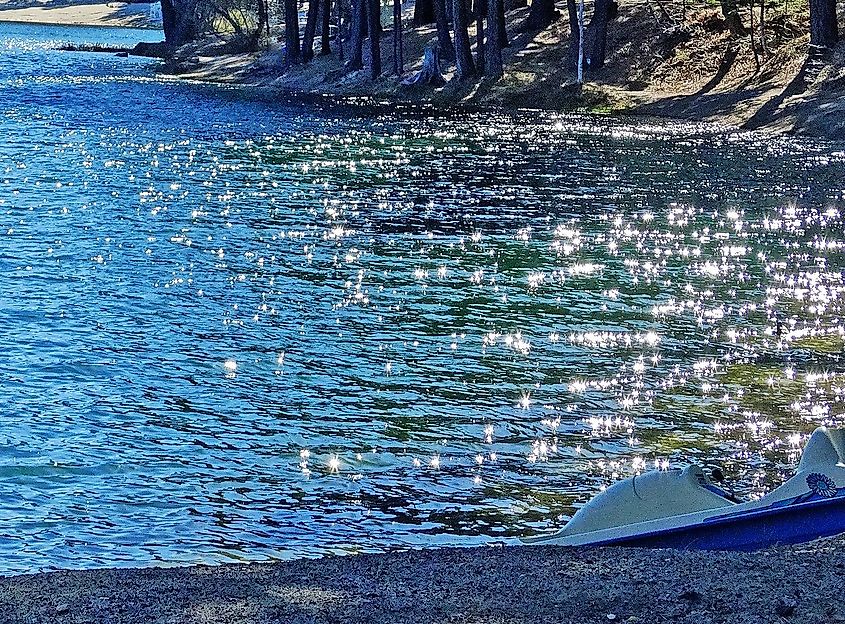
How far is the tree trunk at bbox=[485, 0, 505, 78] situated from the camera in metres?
46.5

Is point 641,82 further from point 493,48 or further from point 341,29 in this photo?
point 341,29

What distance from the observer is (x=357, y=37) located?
54.2 meters

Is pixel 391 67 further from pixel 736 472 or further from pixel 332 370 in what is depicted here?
pixel 736 472

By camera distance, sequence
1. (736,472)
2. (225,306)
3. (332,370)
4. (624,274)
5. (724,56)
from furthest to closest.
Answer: (724,56), (624,274), (225,306), (332,370), (736,472)

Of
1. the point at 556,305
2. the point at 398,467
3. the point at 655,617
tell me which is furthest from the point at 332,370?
the point at 655,617

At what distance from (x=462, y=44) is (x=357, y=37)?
8.92m

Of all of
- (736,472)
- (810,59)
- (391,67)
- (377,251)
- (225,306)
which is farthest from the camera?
(391,67)

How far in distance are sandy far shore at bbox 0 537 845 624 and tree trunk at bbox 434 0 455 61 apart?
4229cm

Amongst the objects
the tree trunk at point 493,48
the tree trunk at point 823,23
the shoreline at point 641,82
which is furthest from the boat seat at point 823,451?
the tree trunk at point 493,48

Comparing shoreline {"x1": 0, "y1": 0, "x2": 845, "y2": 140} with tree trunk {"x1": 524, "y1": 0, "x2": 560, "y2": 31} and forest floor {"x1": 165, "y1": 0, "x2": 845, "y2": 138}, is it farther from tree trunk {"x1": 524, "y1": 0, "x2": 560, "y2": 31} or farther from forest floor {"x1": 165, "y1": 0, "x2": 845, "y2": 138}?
tree trunk {"x1": 524, "y1": 0, "x2": 560, "y2": 31}

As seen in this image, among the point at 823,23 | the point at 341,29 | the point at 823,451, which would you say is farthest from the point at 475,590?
the point at 341,29

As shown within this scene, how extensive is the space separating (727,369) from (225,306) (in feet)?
22.8

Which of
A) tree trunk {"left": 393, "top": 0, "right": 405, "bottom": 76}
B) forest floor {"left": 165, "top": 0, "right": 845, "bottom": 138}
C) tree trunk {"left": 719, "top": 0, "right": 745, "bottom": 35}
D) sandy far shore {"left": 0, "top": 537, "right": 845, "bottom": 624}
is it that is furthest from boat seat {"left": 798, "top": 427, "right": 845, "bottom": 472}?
tree trunk {"left": 393, "top": 0, "right": 405, "bottom": 76}

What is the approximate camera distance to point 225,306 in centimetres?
1683
